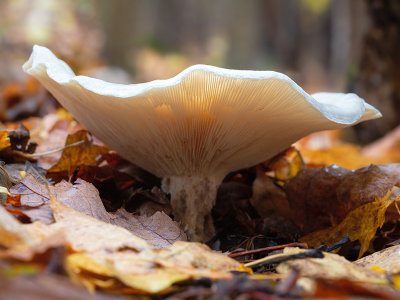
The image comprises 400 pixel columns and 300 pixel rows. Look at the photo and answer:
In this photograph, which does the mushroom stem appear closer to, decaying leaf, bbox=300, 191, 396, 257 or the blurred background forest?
decaying leaf, bbox=300, 191, 396, 257

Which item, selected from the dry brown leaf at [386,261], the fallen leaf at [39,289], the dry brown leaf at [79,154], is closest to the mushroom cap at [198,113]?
the dry brown leaf at [79,154]

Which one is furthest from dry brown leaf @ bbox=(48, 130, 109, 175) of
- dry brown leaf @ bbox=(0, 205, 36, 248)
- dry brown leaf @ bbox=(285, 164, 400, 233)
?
dry brown leaf @ bbox=(285, 164, 400, 233)

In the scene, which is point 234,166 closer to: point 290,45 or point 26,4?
point 26,4

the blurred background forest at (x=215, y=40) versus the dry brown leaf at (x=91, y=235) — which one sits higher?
the blurred background forest at (x=215, y=40)

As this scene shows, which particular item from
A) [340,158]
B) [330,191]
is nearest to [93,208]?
[330,191]

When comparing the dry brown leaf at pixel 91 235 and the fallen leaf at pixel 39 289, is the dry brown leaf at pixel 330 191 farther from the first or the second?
the fallen leaf at pixel 39 289

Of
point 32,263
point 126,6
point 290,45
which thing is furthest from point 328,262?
point 290,45
